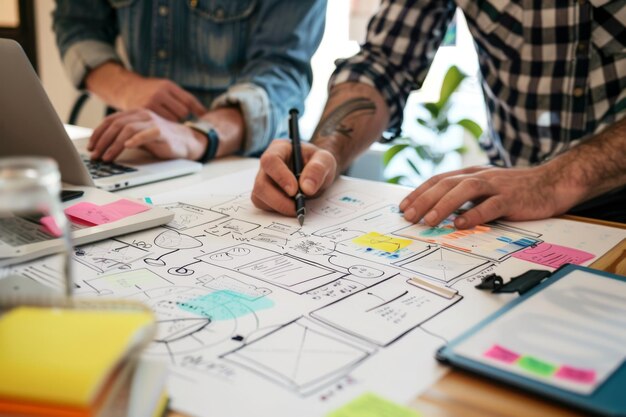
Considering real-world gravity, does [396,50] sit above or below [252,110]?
above

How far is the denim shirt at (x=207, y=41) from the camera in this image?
144 cm

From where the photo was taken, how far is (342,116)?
1202 millimetres

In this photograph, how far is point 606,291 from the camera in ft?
1.95

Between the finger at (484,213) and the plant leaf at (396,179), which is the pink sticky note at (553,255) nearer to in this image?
the finger at (484,213)

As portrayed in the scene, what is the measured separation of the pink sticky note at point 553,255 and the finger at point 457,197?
0.13 metres

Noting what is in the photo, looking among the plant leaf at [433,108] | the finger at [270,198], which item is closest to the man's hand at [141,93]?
the finger at [270,198]

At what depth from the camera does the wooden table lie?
42cm

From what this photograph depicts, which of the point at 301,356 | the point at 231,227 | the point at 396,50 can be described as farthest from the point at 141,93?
the point at 301,356

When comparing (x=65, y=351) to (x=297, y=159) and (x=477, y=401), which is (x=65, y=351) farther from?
(x=297, y=159)

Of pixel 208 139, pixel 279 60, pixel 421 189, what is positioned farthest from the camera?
pixel 279 60

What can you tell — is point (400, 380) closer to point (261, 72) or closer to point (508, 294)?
point (508, 294)

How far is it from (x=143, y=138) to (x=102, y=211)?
0.98 feet

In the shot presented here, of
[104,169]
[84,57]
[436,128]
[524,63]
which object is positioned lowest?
[436,128]

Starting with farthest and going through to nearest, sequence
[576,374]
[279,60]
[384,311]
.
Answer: [279,60], [384,311], [576,374]
